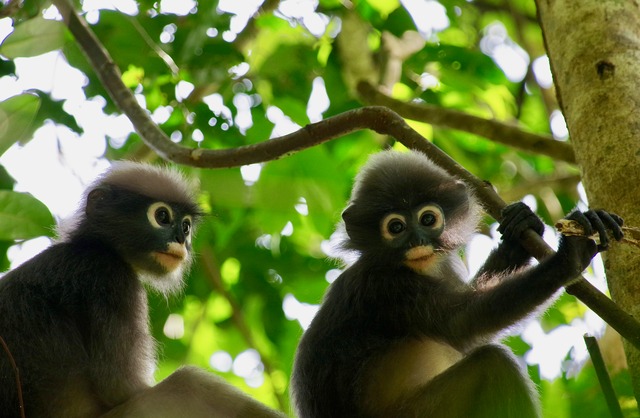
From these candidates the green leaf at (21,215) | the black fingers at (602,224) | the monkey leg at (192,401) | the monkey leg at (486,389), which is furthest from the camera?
the green leaf at (21,215)

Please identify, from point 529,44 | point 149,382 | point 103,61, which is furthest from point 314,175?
point 529,44

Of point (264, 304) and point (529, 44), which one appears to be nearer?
point (264, 304)

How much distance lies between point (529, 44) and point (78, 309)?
5.78 metres

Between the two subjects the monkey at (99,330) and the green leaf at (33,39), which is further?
the green leaf at (33,39)

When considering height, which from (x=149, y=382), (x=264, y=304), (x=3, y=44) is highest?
(x=3, y=44)

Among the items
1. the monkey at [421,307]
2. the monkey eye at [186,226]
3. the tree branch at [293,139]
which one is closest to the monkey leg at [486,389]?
the monkey at [421,307]

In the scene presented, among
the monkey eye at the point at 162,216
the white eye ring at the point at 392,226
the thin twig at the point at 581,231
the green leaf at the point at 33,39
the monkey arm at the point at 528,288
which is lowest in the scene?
the monkey eye at the point at 162,216

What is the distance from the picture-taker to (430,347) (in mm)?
4223

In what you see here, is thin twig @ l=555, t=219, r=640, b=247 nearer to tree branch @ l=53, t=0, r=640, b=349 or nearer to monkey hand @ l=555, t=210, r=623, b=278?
monkey hand @ l=555, t=210, r=623, b=278

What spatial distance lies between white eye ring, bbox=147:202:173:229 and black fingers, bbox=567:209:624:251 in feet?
7.38

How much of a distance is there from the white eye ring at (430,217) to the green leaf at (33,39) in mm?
2109

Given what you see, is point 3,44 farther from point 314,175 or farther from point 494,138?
point 494,138

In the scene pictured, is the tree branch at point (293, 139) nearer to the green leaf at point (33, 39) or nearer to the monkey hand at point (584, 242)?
the monkey hand at point (584, 242)

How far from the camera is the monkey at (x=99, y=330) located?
12.4 feet
